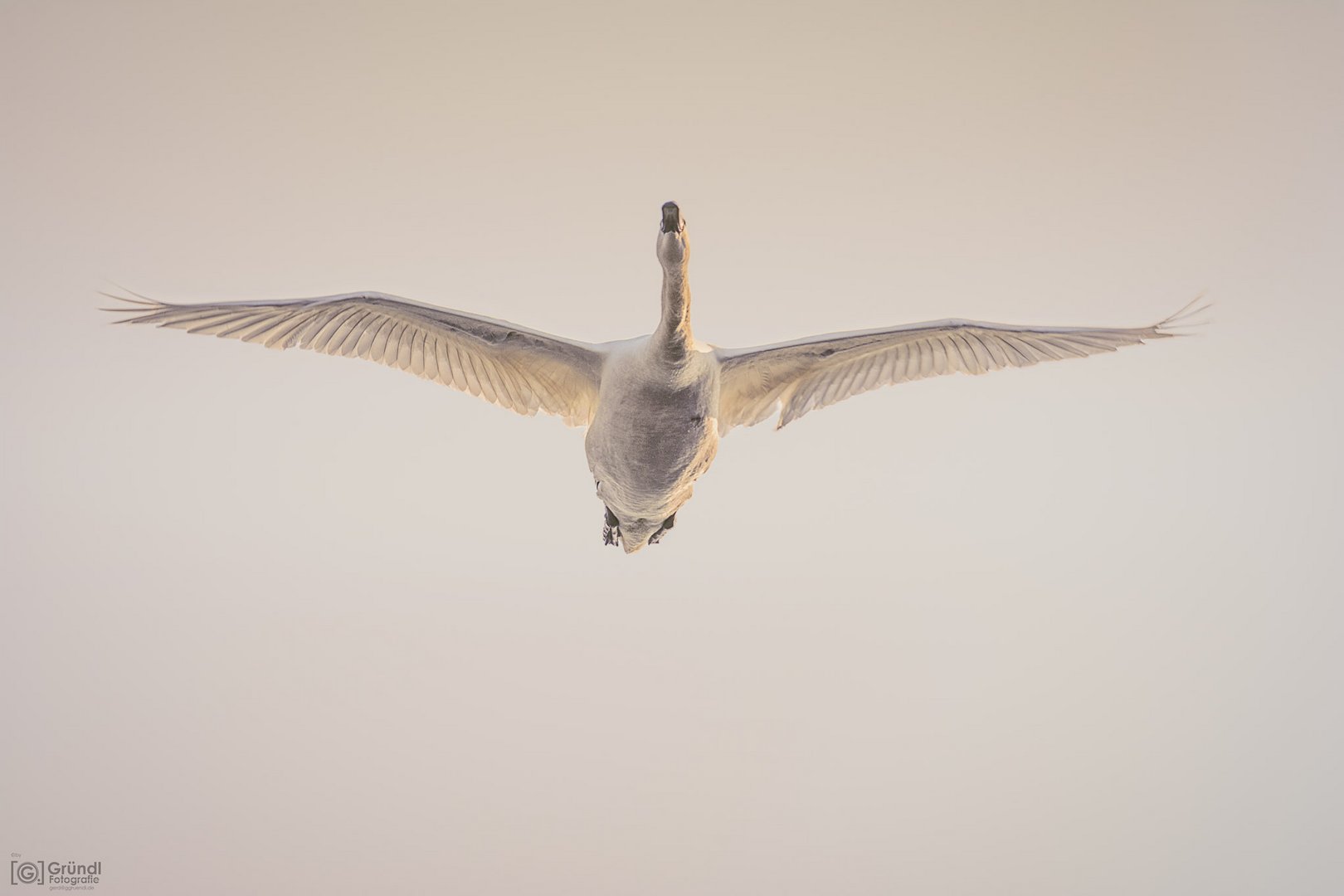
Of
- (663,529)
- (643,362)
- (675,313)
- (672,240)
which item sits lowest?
(663,529)

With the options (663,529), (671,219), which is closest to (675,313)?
(671,219)

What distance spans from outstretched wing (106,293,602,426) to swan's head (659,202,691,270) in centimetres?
79

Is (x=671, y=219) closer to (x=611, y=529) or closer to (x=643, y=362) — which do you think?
(x=643, y=362)

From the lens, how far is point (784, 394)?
5.02 m

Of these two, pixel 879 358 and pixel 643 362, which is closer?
pixel 643 362

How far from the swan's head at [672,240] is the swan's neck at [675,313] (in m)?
0.03

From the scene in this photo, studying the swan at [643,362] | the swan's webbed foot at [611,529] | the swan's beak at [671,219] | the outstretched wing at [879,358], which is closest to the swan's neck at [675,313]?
the swan at [643,362]

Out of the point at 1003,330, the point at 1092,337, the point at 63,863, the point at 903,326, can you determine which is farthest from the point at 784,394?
the point at 63,863

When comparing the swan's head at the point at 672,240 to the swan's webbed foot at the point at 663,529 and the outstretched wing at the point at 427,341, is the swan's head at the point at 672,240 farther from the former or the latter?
the swan's webbed foot at the point at 663,529

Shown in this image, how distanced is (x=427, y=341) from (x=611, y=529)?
1.15 m

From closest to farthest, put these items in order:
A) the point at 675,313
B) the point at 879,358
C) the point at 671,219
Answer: the point at 671,219, the point at 675,313, the point at 879,358

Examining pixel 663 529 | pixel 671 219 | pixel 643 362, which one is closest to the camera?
pixel 671 219

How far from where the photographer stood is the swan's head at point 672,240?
376 centimetres

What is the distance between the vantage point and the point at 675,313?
160 inches
